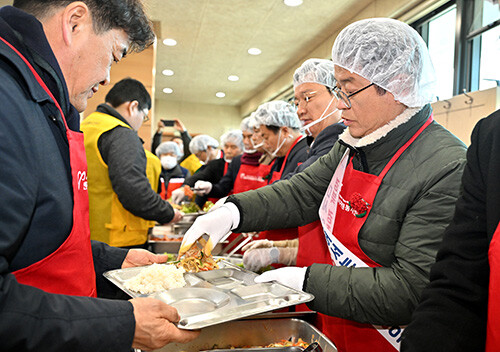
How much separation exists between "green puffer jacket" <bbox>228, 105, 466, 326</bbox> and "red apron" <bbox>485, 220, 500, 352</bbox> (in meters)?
0.28

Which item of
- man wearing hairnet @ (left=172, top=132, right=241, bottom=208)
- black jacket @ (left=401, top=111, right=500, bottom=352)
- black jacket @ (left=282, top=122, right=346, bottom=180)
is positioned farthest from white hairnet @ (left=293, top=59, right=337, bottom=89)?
man wearing hairnet @ (left=172, top=132, right=241, bottom=208)

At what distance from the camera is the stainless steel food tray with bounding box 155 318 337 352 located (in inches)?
44.5

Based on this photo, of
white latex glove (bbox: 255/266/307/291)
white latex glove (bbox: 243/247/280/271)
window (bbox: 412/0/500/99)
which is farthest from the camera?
window (bbox: 412/0/500/99)

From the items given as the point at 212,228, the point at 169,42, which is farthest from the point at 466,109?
the point at 169,42

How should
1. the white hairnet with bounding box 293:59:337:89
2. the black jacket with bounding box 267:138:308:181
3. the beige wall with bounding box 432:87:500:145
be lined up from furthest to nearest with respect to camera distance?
the beige wall with bounding box 432:87:500:145 < the black jacket with bounding box 267:138:308:181 < the white hairnet with bounding box 293:59:337:89

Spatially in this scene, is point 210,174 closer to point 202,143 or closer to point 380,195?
point 202,143

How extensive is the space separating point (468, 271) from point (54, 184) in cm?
97

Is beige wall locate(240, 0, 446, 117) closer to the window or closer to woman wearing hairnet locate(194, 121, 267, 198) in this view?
the window

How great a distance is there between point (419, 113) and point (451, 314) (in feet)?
2.47

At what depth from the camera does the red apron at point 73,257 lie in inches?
36.1

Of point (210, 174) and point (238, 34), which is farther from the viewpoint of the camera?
point (238, 34)

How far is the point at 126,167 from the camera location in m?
2.38

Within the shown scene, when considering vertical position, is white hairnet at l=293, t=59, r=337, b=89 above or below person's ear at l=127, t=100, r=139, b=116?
above

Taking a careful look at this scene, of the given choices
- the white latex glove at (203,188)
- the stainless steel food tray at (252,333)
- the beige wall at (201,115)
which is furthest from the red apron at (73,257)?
the beige wall at (201,115)
